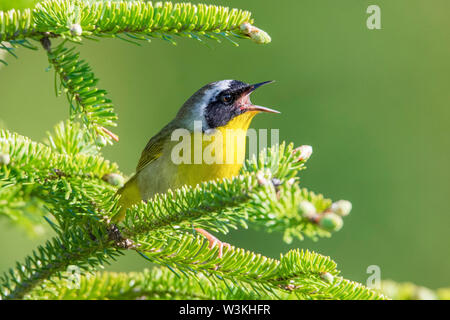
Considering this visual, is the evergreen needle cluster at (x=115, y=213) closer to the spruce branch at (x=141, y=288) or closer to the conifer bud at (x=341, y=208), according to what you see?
the spruce branch at (x=141, y=288)

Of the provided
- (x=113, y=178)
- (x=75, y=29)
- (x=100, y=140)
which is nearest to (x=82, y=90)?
(x=100, y=140)

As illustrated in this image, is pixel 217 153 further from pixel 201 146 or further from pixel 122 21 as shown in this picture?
pixel 122 21

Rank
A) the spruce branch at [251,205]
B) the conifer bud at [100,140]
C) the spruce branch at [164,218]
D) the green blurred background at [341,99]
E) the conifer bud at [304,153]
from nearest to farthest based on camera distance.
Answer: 1. the spruce branch at [251,205]
2. the spruce branch at [164,218]
3. the conifer bud at [304,153]
4. the conifer bud at [100,140]
5. the green blurred background at [341,99]

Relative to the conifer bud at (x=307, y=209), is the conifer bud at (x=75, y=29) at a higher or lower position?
higher

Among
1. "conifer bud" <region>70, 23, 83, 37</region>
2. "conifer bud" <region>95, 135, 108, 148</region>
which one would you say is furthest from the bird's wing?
"conifer bud" <region>70, 23, 83, 37</region>

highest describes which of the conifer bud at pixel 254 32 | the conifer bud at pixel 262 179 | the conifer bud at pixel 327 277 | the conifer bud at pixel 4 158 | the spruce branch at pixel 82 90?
the conifer bud at pixel 254 32

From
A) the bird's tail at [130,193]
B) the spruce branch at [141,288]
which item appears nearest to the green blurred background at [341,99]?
the bird's tail at [130,193]
